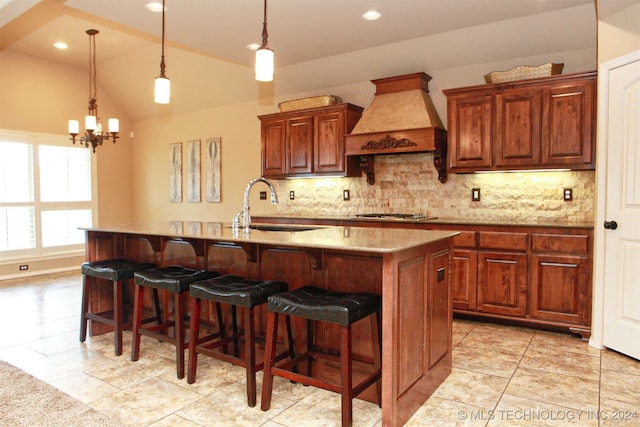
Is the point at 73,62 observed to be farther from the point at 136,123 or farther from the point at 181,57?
the point at 181,57

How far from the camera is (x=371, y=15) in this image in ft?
12.8

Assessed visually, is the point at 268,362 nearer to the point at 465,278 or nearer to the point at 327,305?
the point at 327,305

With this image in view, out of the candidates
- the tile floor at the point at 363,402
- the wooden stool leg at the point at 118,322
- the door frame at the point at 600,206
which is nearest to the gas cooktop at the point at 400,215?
the tile floor at the point at 363,402

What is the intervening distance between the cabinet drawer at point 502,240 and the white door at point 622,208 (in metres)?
0.60

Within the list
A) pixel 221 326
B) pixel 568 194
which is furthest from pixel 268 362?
pixel 568 194

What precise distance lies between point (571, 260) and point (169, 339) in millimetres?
3255

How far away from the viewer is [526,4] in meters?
3.71

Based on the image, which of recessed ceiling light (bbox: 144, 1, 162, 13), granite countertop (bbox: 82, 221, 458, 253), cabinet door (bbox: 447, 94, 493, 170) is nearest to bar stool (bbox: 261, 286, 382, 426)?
granite countertop (bbox: 82, 221, 458, 253)

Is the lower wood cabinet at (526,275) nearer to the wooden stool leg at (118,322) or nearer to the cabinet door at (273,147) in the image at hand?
the cabinet door at (273,147)

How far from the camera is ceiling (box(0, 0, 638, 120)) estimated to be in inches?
145

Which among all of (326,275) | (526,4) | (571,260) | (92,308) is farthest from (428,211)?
(92,308)

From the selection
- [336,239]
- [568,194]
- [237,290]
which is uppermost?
[568,194]

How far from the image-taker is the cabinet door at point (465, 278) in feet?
13.4

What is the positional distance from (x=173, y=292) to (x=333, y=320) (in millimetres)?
1303
